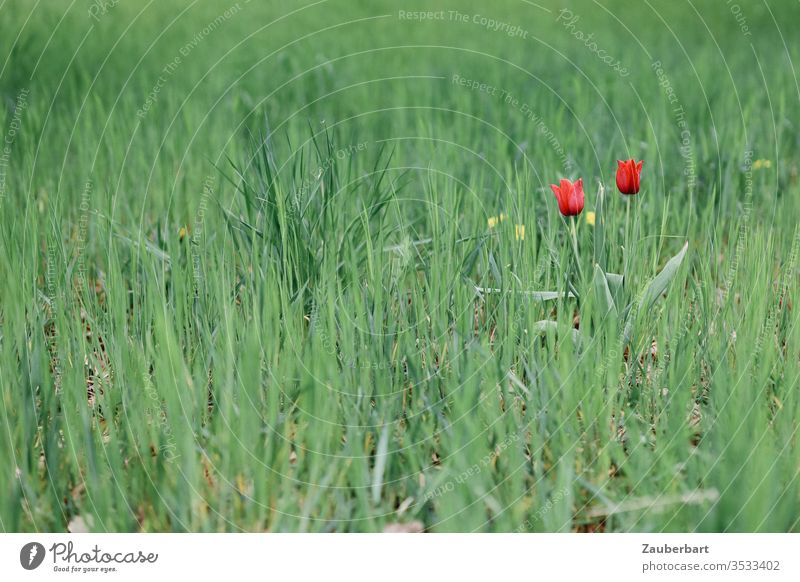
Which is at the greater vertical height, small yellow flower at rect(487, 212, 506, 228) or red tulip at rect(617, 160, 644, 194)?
red tulip at rect(617, 160, 644, 194)

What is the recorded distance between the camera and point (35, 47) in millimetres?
2137

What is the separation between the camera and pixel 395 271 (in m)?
1.60

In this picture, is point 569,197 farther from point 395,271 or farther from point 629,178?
point 395,271

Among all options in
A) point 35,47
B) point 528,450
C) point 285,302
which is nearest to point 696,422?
point 528,450

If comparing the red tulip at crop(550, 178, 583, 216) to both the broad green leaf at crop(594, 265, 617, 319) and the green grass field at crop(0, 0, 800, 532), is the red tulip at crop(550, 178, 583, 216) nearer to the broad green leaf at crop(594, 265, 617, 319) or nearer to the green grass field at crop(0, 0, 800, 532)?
the green grass field at crop(0, 0, 800, 532)
